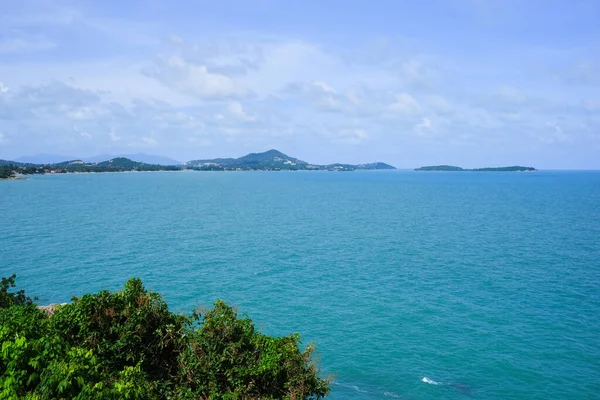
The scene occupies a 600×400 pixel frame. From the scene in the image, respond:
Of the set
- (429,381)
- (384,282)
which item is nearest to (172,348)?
(429,381)

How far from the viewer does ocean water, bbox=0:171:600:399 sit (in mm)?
36281

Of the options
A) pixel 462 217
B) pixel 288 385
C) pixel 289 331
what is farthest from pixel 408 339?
pixel 462 217

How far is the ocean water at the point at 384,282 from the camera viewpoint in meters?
36.3

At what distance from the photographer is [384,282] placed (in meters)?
57.9

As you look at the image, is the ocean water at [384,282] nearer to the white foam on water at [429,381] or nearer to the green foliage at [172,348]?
the white foam on water at [429,381]

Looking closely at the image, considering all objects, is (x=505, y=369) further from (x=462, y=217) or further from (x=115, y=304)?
(x=462, y=217)

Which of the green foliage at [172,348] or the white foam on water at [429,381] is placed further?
the white foam on water at [429,381]

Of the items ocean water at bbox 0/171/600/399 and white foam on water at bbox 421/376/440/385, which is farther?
ocean water at bbox 0/171/600/399

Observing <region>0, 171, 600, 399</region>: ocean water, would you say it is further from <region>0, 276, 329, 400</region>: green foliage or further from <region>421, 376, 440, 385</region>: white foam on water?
<region>0, 276, 329, 400</region>: green foliage

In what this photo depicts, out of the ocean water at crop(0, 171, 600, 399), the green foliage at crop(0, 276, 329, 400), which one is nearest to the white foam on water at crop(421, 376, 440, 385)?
Answer: the ocean water at crop(0, 171, 600, 399)

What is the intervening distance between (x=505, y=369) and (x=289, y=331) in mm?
19981

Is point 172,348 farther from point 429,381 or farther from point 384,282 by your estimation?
point 384,282

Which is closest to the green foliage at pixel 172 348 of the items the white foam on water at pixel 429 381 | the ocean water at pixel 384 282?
the ocean water at pixel 384 282

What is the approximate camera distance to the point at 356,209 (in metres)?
140
